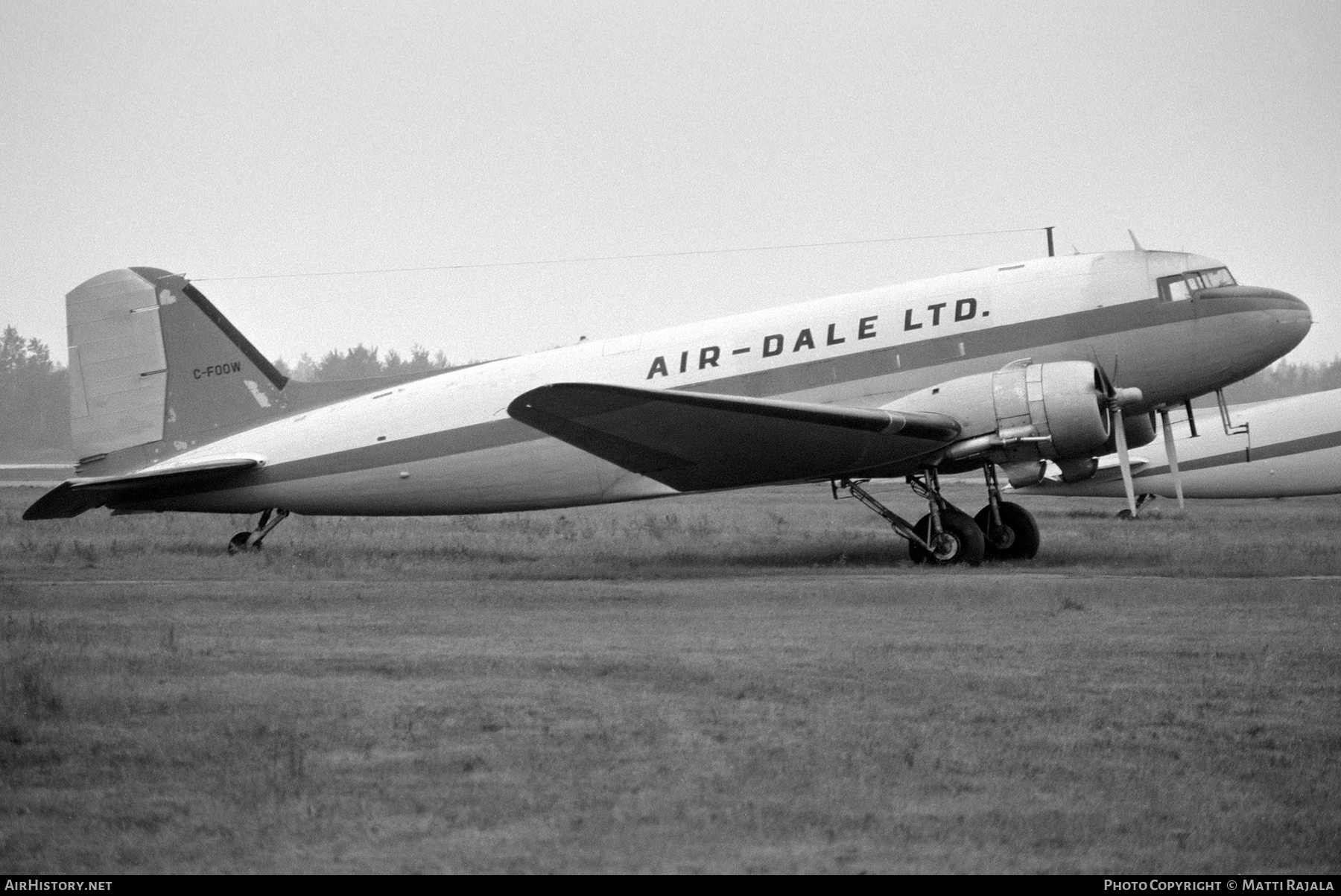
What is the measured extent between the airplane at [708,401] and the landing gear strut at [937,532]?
0.04 metres

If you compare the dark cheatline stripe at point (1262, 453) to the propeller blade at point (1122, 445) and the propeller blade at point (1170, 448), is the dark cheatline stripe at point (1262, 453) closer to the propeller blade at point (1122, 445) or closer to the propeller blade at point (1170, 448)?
the propeller blade at point (1170, 448)

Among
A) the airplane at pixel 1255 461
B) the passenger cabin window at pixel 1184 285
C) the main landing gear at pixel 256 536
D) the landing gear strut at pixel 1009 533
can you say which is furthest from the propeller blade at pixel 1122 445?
the main landing gear at pixel 256 536

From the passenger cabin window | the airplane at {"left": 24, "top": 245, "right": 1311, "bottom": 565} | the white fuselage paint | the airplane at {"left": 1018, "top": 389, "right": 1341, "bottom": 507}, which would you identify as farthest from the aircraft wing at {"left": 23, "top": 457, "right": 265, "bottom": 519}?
the airplane at {"left": 1018, "top": 389, "right": 1341, "bottom": 507}

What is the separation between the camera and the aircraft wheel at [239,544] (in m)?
21.9

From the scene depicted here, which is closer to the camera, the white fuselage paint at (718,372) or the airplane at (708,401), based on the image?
the airplane at (708,401)

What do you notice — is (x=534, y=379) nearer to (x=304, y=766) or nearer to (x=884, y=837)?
(x=304, y=766)

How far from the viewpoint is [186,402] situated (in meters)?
22.2

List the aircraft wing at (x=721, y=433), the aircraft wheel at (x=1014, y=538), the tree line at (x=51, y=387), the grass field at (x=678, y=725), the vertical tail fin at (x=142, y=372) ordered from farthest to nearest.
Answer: the tree line at (x=51, y=387)
the vertical tail fin at (x=142, y=372)
the aircraft wheel at (x=1014, y=538)
the aircraft wing at (x=721, y=433)
the grass field at (x=678, y=725)

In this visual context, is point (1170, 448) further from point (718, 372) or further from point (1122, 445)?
point (718, 372)

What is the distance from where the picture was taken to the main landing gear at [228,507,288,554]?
71.9 feet

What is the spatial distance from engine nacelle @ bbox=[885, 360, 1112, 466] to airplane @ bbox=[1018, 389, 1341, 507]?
8.96 metres

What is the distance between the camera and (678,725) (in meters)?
8.58

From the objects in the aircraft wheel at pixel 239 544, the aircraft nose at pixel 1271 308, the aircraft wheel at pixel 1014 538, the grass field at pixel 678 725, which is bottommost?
the aircraft wheel at pixel 1014 538

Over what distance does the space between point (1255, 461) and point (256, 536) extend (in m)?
21.0
